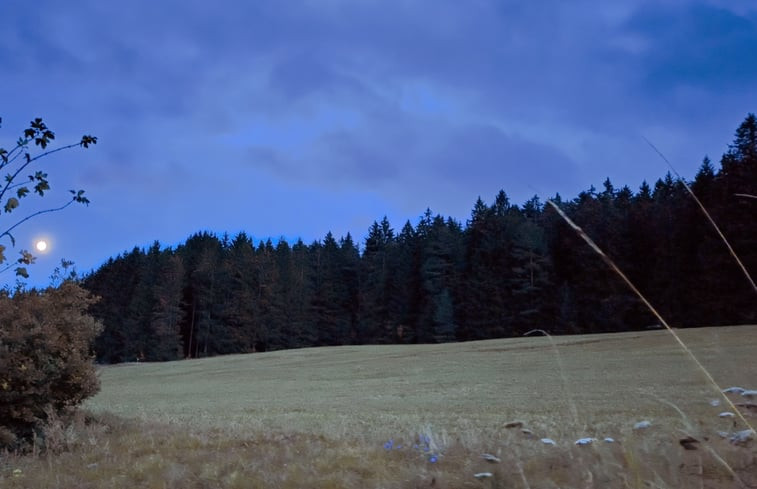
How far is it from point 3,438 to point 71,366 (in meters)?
1.64

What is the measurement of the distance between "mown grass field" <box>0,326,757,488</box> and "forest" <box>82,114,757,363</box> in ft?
47.6

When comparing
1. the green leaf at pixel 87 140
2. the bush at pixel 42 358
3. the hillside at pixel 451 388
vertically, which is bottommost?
the hillside at pixel 451 388

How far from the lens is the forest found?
4428 cm

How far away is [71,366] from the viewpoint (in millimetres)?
9750

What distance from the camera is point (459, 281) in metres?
64.1

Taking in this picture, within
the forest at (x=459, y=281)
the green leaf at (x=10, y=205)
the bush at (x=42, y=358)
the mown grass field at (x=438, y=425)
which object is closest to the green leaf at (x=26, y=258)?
the green leaf at (x=10, y=205)

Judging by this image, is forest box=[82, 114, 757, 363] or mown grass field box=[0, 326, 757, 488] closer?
mown grass field box=[0, 326, 757, 488]

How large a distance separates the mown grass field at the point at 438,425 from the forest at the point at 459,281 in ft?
47.6

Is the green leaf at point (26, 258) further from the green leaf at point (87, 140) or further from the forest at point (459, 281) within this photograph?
the forest at point (459, 281)

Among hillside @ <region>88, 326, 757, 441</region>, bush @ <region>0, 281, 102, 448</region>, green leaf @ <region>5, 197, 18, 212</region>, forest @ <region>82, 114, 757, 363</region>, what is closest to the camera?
green leaf @ <region>5, 197, 18, 212</region>

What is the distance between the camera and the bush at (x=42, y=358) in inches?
352

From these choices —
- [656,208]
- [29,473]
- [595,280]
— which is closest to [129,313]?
[595,280]

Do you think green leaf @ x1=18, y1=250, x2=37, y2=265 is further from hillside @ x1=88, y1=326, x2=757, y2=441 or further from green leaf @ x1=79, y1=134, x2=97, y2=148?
hillside @ x1=88, y1=326, x2=757, y2=441

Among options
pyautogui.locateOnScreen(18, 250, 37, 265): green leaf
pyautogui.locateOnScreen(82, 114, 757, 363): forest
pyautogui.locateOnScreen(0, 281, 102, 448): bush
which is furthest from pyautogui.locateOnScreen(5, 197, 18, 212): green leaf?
pyautogui.locateOnScreen(82, 114, 757, 363): forest
